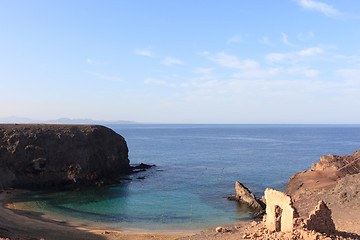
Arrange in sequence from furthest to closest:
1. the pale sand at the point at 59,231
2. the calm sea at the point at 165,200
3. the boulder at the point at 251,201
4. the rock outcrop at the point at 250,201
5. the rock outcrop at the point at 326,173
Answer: the rock outcrop at the point at 326,173, the boulder at the point at 251,201, the rock outcrop at the point at 250,201, the calm sea at the point at 165,200, the pale sand at the point at 59,231

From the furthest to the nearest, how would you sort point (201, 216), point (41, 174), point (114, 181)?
point (114, 181)
point (41, 174)
point (201, 216)

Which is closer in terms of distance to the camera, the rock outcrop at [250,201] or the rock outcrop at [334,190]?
the rock outcrop at [334,190]

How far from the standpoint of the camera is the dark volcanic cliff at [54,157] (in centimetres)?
4859

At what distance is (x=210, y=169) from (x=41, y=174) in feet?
119

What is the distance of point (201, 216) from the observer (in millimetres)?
33688

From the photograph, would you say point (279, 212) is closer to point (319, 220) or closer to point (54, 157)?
point (319, 220)

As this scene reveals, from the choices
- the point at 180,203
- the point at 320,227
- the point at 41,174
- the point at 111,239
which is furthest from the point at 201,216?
the point at 41,174

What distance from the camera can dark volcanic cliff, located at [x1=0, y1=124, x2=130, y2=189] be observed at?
48594 mm

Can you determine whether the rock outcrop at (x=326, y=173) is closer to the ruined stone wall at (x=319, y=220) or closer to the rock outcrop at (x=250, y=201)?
the rock outcrop at (x=250, y=201)

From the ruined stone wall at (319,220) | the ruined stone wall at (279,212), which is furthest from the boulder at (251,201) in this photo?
the ruined stone wall at (319,220)

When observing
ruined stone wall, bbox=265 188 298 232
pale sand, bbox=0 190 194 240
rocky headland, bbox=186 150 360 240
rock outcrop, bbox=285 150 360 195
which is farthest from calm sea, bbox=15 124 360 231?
ruined stone wall, bbox=265 188 298 232

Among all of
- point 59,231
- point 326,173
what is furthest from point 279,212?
point 326,173

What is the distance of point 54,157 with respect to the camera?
5131cm

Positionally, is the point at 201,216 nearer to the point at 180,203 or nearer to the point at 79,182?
the point at 180,203
